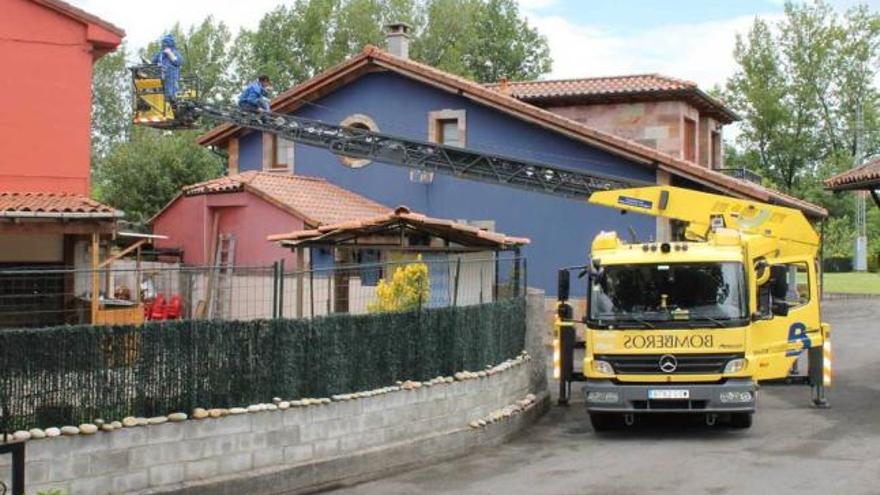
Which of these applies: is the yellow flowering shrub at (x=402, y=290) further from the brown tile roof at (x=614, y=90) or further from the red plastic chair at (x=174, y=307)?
the brown tile roof at (x=614, y=90)

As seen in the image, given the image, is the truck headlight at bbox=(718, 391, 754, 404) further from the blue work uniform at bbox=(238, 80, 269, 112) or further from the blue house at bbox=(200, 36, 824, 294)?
the blue work uniform at bbox=(238, 80, 269, 112)

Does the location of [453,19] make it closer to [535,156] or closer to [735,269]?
[535,156]

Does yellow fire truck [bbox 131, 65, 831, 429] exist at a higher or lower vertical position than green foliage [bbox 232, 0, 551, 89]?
lower

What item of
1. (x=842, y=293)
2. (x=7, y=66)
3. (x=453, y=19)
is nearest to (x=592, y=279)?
(x=7, y=66)

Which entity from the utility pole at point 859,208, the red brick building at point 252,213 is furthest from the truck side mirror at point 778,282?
the utility pole at point 859,208

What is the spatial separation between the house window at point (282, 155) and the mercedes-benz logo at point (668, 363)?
17888mm

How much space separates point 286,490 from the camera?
1086cm

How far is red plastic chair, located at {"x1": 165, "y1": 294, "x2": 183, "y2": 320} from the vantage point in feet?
37.7

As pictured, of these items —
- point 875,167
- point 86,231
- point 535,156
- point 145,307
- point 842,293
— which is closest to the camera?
point 145,307

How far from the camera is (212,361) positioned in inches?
424

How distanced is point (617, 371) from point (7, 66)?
11.4 meters

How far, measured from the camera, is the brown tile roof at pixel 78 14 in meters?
18.3

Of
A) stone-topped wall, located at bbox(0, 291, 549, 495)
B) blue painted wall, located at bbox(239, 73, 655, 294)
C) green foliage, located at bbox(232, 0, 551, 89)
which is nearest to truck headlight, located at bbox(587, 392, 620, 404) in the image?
stone-topped wall, located at bbox(0, 291, 549, 495)

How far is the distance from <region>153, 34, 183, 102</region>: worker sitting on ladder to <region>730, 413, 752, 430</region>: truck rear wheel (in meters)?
13.9
